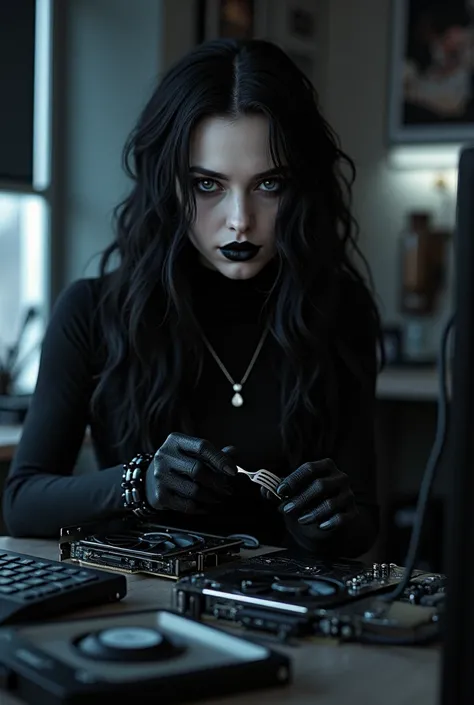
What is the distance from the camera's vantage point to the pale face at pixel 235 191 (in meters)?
1.43

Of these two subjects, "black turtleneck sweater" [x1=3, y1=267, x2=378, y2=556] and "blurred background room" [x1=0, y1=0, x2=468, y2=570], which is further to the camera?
"blurred background room" [x1=0, y1=0, x2=468, y2=570]

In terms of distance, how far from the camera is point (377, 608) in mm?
884

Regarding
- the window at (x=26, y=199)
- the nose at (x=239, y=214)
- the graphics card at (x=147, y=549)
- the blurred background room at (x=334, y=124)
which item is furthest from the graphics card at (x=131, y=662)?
the window at (x=26, y=199)

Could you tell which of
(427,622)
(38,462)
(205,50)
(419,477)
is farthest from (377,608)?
(419,477)

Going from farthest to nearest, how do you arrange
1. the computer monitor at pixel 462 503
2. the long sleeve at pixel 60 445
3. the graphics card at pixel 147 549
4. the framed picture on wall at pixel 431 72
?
the framed picture on wall at pixel 431 72 < the long sleeve at pixel 60 445 < the graphics card at pixel 147 549 < the computer monitor at pixel 462 503

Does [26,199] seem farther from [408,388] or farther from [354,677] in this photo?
[354,677]

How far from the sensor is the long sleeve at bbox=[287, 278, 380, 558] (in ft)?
4.68

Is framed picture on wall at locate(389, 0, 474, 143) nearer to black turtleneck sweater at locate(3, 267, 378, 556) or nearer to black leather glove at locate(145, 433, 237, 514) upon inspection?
black turtleneck sweater at locate(3, 267, 378, 556)

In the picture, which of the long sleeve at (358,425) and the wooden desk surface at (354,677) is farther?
the long sleeve at (358,425)

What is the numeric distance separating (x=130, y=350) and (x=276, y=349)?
0.73ft

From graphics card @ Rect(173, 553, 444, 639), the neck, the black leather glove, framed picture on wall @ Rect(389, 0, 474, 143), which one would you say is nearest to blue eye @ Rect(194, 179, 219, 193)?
the neck

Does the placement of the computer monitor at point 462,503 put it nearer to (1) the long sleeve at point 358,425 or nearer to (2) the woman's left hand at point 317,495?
(2) the woman's left hand at point 317,495

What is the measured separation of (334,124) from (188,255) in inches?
88.4

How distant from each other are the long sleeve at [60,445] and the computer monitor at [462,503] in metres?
0.71
